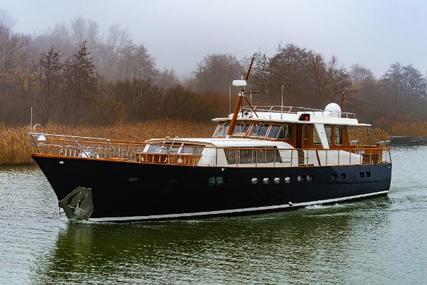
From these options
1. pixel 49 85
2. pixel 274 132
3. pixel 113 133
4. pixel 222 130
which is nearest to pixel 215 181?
pixel 274 132

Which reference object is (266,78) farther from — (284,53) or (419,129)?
(419,129)

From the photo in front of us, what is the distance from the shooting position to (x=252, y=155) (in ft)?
69.2

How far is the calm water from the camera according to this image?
14289mm

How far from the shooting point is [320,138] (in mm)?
24328

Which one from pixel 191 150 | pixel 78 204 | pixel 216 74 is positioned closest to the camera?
pixel 78 204

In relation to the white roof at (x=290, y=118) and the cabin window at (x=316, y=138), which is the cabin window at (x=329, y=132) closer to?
the white roof at (x=290, y=118)

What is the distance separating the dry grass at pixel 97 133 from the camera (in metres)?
35.6

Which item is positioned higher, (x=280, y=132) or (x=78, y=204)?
(x=280, y=132)

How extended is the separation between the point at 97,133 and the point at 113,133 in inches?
51.0

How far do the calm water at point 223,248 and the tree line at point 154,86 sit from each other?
7.14 meters

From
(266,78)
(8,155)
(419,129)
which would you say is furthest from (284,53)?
(8,155)

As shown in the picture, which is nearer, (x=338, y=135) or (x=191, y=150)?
(x=191, y=150)

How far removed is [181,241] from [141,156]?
4182 millimetres

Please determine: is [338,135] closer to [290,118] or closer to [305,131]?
[305,131]
